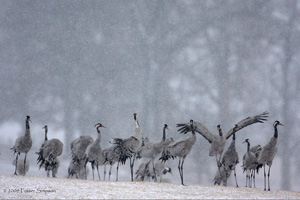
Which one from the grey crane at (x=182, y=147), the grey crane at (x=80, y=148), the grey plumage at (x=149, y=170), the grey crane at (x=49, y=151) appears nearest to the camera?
the grey crane at (x=182, y=147)

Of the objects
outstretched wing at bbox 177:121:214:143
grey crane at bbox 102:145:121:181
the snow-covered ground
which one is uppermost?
outstretched wing at bbox 177:121:214:143

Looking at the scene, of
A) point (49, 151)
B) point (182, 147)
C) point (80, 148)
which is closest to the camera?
point (182, 147)

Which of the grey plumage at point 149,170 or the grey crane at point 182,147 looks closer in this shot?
the grey crane at point 182,147

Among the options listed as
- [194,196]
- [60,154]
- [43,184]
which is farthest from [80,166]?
[194,196]

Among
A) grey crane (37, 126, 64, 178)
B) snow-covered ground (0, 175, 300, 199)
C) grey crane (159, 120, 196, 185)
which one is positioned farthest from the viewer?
grey crane (37, 126, 64, 178)

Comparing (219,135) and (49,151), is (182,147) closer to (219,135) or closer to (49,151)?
(219,135)

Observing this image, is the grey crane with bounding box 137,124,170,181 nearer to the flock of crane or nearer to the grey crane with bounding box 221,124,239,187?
the flock of crane

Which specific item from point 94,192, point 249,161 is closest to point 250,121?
point 249,161

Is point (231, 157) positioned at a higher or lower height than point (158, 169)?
higher

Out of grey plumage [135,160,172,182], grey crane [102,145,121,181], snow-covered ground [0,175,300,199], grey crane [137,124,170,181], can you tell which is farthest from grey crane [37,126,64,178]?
grey plumage [135,160,172,182]

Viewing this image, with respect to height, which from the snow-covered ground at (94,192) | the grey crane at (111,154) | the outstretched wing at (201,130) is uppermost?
the outstretched wing at (201,130)

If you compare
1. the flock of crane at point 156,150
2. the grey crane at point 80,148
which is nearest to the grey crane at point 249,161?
the flock of crane at point 156,150

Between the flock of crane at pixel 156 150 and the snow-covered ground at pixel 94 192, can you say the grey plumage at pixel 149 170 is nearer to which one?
the flock of crane at pixel 156 150

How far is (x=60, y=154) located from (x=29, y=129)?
240 centimetres
